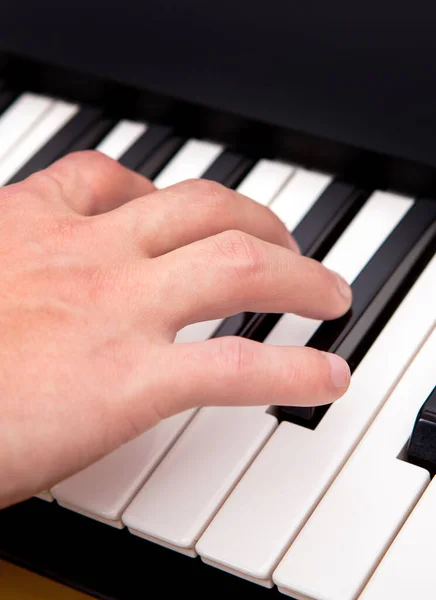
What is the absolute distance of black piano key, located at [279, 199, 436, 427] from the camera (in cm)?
115

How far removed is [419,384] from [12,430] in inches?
18.6

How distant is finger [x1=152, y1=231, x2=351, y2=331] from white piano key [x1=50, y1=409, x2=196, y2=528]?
16 cm

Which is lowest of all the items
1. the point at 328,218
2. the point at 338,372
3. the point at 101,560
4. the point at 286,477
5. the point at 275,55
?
the point at 101,560

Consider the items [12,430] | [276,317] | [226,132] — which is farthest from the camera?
[226,132]

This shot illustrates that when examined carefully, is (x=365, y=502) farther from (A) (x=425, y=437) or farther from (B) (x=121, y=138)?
(B) (x=121, y=138)

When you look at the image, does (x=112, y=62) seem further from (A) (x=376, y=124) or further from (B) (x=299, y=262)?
(B) (x=299, y=262)

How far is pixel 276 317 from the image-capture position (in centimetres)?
122

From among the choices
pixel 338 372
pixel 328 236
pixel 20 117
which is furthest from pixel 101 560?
pixel 20 117

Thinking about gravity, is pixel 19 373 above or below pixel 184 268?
below

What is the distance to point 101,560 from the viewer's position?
117 cm

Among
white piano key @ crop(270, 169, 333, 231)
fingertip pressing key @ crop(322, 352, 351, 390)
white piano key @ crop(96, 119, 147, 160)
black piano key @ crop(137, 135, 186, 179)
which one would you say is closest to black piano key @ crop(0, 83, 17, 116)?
white piano key @ crop(96, 119, 147, 160)

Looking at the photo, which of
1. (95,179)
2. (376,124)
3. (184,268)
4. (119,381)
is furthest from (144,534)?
(376,124)

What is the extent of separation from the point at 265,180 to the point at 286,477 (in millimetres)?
555

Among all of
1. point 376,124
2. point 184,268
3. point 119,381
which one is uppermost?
point 376,124
